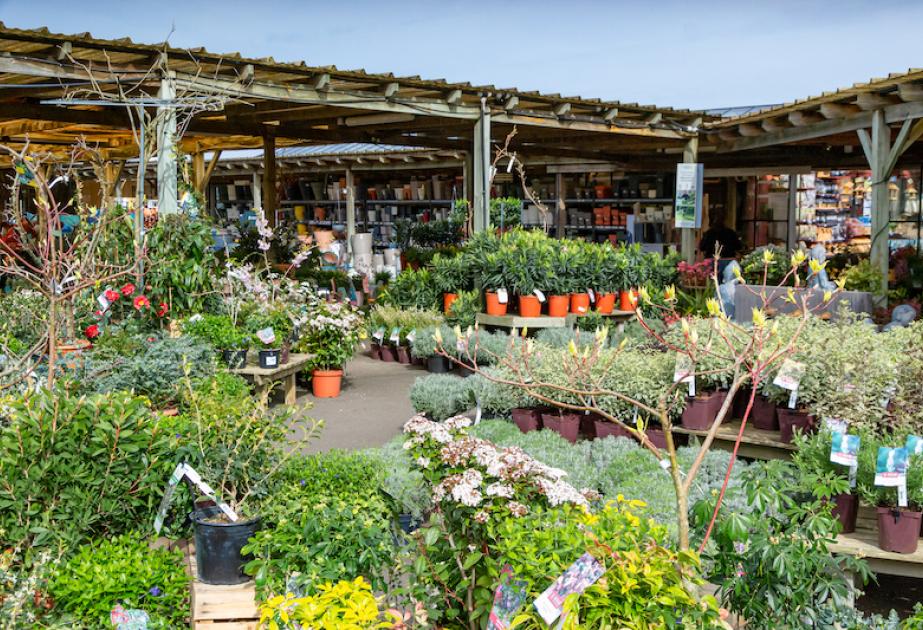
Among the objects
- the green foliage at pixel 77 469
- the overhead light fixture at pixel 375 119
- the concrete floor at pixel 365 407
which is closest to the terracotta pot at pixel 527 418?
the concrete floor at pixel 365 407

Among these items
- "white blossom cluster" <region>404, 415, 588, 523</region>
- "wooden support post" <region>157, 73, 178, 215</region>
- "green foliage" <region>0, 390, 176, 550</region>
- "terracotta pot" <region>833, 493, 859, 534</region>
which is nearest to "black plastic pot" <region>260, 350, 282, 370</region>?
"wooden support post" <region>157, 73, 178, 215</region>

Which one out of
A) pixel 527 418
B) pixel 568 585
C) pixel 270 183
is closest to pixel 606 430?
pixel 527 418

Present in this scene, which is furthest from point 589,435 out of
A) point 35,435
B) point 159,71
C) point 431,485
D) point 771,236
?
point 771,236

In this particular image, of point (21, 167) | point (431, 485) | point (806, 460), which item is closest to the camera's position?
point (431, 485)

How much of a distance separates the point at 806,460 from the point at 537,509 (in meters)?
1.80

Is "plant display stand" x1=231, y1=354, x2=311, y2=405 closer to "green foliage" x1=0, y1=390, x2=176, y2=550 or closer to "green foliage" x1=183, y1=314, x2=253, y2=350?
"green foliage" x1=183, y1=314, x2=253, y2=350

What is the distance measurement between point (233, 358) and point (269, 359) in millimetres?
292

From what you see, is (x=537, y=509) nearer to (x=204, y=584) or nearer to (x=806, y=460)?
(x=204, y=584)

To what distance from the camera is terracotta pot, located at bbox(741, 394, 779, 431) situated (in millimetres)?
5501

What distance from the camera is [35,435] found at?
11.6 feet

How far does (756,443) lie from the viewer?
17.5 ft

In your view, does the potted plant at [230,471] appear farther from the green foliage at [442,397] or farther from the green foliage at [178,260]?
the green foliage at [178,260]

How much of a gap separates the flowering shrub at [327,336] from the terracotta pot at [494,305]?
158 cm

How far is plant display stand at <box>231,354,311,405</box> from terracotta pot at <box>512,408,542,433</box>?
6.69 feet
